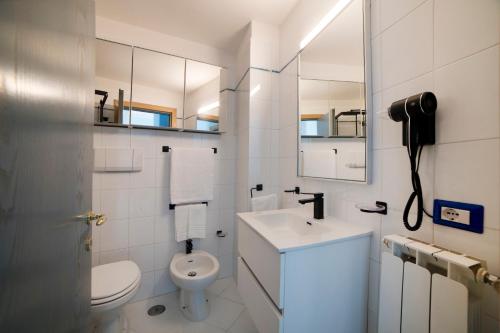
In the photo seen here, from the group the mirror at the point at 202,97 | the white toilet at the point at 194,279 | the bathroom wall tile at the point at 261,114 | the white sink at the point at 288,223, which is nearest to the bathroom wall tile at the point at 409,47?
the white sink at the point at 288,223

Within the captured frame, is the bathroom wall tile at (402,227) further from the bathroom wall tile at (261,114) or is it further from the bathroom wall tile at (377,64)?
the bathroom wall tile at (261,114)

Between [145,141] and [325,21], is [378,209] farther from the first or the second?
[145,141]

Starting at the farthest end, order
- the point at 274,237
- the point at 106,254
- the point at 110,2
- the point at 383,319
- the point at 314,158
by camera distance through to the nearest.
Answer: the point at 106,254
the point at 110,2
the point at 314,158
the point at 274,237
the point at 383,319

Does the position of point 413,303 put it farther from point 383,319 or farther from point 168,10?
point 168,10

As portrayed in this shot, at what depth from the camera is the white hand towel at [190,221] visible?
1.81 m

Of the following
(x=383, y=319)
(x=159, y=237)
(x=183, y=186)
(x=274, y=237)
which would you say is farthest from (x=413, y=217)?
(x=159, y=237)

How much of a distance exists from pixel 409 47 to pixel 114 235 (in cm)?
229

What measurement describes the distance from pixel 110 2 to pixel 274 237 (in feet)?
6.90

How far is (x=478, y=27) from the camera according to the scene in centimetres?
60

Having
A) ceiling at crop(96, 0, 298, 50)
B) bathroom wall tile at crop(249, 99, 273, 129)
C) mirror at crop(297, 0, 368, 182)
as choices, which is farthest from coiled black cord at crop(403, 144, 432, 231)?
ceiling at crop(96, 0, 298, 50)

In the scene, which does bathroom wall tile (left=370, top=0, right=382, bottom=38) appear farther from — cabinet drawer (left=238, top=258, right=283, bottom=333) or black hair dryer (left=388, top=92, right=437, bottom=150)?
cabinet drawer (left=238, top=258, right=283, bottom=333)

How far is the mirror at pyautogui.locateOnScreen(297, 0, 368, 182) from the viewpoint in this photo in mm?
1002

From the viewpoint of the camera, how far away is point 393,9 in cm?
85

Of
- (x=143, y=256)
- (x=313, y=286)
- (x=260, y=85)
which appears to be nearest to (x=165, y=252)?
(x=143, y=256)
